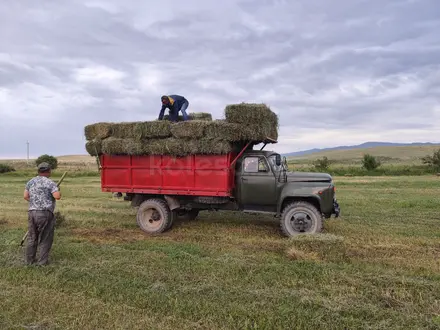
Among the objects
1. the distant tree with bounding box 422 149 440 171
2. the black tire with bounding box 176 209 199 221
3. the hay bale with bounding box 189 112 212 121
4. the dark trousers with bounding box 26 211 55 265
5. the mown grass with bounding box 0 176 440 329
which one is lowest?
the mown grass with bounding box 0 176 440 329

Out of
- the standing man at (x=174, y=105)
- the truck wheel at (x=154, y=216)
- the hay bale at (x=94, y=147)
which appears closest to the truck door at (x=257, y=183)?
the truck wheel at (x=154, y=216)

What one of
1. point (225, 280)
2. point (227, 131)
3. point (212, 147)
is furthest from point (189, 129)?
point (225, 280)

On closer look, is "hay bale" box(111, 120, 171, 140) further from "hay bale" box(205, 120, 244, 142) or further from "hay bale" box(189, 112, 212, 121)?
"hay bale" box(189, 112, 212, 121)

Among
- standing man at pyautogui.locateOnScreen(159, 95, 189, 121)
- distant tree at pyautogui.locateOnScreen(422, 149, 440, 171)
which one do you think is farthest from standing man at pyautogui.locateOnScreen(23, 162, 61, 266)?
distant tree at pyautogui.locateOnScreen(422, 149, 440, 171)

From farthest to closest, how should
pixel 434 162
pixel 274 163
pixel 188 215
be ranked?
pixel 434 162 → pixel 188 215 → pixel 274 163

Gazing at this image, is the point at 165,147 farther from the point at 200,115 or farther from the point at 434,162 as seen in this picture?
the point at 434,162

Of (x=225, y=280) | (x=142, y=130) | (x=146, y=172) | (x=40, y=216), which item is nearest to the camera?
(x=225, y=280)

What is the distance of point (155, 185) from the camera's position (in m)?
9.67

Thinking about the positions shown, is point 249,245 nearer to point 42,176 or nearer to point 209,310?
point 209,310

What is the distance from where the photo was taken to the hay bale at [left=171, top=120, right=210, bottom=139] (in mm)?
8977

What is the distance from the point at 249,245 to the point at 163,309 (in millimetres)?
3564

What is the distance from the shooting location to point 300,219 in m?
8.62

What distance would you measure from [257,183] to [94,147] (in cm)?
433

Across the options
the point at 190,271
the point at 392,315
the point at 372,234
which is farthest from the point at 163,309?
the point at 372,234
